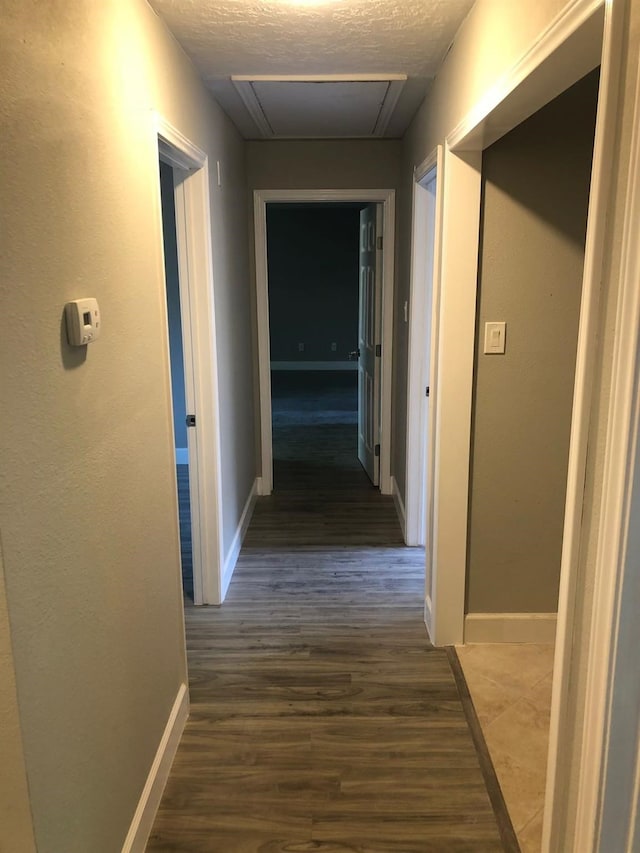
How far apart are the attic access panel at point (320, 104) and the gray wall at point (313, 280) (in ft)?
18.2

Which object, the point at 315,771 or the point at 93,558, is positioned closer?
the point at 93,558

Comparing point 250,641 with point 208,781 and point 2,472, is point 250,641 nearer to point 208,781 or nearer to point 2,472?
point 208,781

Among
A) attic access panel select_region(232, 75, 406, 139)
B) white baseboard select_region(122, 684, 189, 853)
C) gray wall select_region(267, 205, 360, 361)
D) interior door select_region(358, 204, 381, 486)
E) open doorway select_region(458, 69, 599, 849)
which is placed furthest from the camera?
gray wall select_region(267, 205, 360, 361)

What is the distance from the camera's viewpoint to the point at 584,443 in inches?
46.5

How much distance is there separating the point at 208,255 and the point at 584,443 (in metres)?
2.11

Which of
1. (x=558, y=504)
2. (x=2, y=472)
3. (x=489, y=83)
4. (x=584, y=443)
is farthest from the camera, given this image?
(x=558, y=504)

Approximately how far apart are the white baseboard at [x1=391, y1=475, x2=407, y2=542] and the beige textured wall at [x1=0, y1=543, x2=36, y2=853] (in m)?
2.84

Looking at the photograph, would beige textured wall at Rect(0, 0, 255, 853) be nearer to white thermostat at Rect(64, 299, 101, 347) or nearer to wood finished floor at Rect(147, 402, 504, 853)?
white thermostat at Rect(64, 299, 101, 347)

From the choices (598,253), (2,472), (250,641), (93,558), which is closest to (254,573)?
(250,641)

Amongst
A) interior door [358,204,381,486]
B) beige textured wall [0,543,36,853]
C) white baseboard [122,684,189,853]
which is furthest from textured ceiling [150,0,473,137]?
white baseboard [122,684,189,853]

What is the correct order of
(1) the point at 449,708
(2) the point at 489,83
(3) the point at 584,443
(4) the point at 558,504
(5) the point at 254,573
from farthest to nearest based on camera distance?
(5) the point at 254,573
(4) the point at 558,504
(1) the point at 449,708
(2) the point at 489,83
(3) the point at 584,443

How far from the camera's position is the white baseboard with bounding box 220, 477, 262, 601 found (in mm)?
3278

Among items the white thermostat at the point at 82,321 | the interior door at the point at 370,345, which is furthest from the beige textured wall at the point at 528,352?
the interior door at the point at 370,345

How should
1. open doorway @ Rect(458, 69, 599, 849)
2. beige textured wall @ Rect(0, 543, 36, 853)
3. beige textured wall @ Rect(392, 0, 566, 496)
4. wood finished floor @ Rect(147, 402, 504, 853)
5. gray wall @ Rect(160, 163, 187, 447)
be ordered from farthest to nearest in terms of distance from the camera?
gray wall @ Rect(160, 163, 187, 447) < open doorway @ Rect(458, 69, 599, 849) < wood finished floor @ Rect(147, 402, 504, 853) < beige textured wall @ Rect(392, 0, 566, 496) < beige textured wall @ Rect(0, 543, 36, 853)
